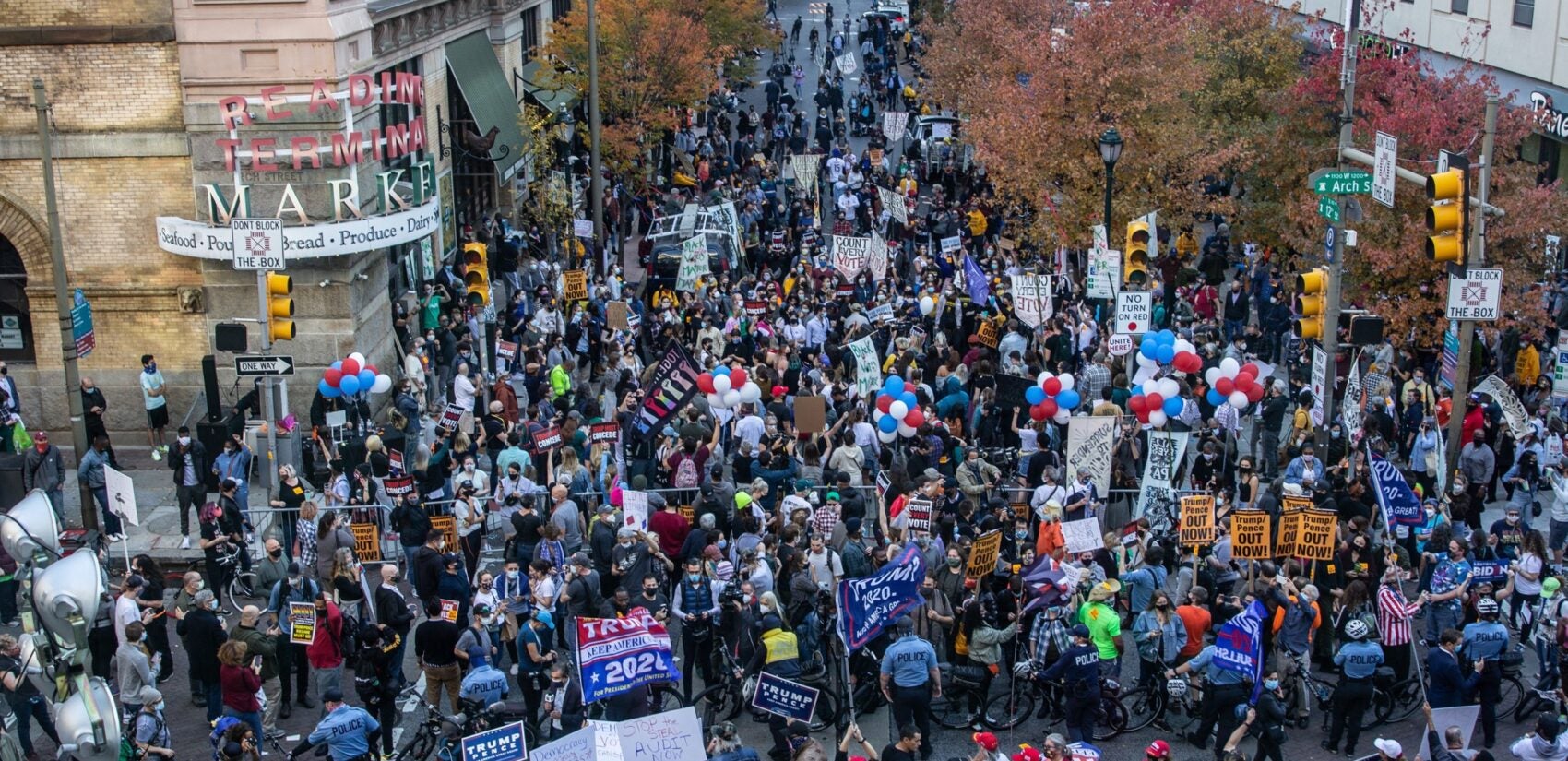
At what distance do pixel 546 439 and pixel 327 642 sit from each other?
210 inches

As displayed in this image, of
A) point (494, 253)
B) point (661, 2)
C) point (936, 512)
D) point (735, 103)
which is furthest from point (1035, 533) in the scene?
point (735, 103)

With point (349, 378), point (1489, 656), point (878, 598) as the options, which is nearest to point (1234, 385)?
point (1489, 656)

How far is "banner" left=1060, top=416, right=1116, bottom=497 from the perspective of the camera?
2014 cm

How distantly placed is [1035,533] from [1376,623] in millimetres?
3805

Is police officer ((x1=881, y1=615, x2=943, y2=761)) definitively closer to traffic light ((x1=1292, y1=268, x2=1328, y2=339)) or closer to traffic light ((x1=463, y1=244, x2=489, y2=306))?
traffic light ((x1=1292, y1=268, x2=1328, y2=339))

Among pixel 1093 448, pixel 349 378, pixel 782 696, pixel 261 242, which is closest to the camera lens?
pixel 782 696

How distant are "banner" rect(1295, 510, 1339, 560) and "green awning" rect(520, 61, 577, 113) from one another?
90.1 ft

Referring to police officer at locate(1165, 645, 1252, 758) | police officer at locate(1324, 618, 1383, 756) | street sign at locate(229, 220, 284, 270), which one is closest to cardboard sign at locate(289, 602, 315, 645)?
street sign at locate(229, 220, 284, 270)

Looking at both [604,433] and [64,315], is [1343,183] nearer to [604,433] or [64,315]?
[604,433]

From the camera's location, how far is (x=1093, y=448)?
2030 centimetres

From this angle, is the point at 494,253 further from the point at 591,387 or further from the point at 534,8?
the point at 534,8

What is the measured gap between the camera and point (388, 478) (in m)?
19.8

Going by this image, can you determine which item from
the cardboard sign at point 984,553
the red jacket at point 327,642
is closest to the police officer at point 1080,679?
the cardboard sign at point 984,553

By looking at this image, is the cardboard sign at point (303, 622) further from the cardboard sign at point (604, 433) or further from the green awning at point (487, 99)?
the green awning at point (487, 99)
